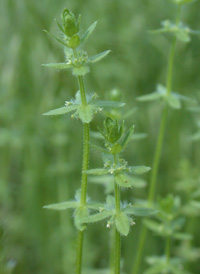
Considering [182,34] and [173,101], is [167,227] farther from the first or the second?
[182,34]

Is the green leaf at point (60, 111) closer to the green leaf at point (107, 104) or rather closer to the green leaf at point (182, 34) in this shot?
the green leaf at point (107, 104)

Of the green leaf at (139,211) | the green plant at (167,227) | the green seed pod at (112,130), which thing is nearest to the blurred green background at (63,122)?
the green plant at (167,227)

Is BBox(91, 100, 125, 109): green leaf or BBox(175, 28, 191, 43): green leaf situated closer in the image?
BBox(91, 100, 125, 109): green leaf

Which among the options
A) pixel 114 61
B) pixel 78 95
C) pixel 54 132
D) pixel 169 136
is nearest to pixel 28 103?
pixel 54 132

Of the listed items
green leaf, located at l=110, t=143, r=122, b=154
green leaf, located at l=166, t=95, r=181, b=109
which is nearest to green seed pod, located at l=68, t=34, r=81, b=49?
green leaf, located at l=110, t=143, r=122, b=154

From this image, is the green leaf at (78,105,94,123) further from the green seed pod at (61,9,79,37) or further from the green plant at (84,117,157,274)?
the green seed pod at (61,9,79,37)

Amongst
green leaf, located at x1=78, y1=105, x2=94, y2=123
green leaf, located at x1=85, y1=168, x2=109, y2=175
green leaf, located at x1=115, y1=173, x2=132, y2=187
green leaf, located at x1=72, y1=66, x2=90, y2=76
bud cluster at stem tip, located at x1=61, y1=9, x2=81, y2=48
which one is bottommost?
green leaf, located at x1=115, y1=173, x2=132, y2=187
